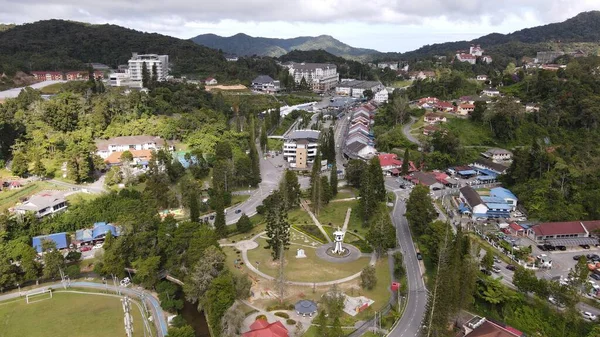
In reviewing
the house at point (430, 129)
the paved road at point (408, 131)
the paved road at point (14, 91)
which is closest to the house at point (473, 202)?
the paved road at point (408, 131)

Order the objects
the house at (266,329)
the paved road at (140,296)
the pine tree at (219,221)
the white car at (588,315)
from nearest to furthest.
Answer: the house at (266,329)
the white car at (588,315)
the paved road at (140,296)
the pine tree at (219,221)

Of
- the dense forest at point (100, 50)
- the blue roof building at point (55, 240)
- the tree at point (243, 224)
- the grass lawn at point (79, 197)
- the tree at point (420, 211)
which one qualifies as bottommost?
the blue roof building at point (55, 240)

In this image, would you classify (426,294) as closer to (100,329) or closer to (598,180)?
(100,329)

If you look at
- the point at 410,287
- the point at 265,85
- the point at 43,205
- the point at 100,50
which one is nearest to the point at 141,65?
the point at 265,85

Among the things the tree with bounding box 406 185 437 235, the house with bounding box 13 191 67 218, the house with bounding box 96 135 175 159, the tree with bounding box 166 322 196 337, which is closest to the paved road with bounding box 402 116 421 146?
the tree with bounding box 406 185 437 235

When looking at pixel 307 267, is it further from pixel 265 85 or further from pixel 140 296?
pixel 265 85

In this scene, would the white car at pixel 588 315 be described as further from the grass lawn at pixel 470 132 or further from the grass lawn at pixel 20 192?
the grass lawn at pixel 20 192

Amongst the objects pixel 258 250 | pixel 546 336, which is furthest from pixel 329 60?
pixel 546 336
